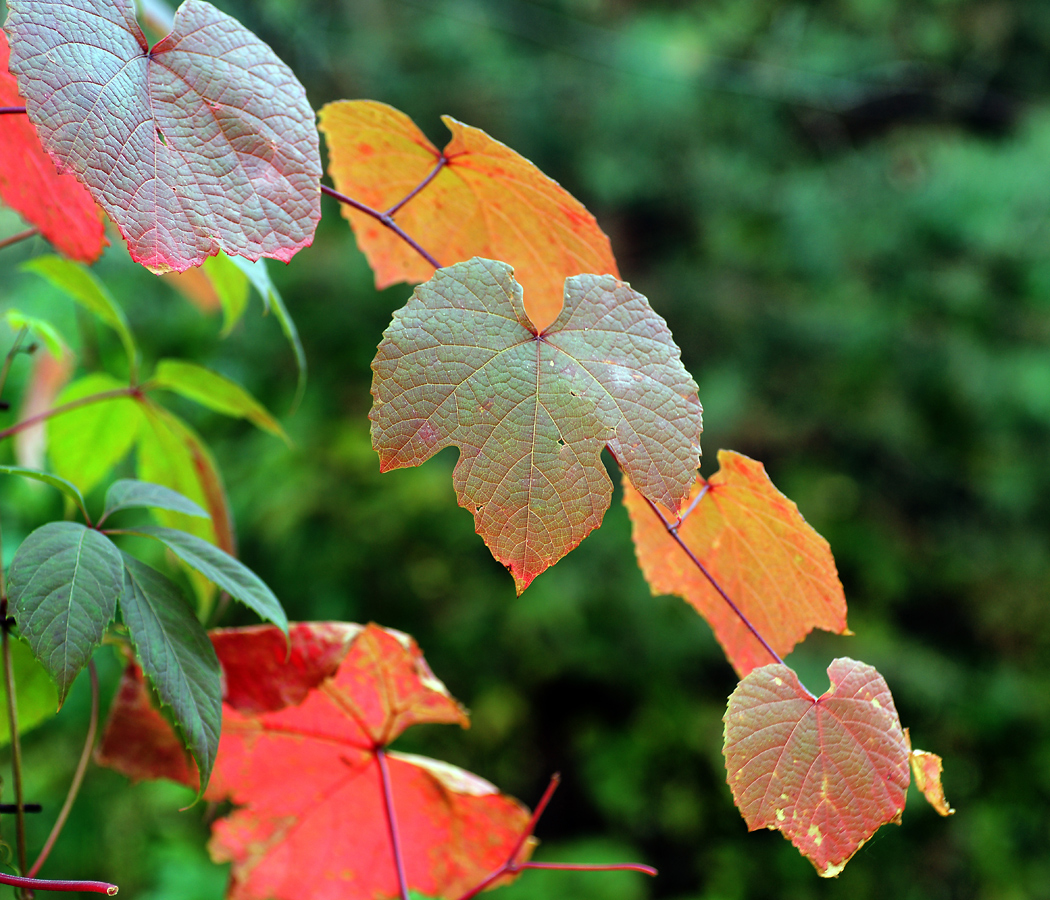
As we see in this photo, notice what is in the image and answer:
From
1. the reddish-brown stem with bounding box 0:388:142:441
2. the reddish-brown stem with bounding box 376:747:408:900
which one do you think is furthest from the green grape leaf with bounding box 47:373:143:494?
the reddish-brown stem with bounding box 376:747:408:900

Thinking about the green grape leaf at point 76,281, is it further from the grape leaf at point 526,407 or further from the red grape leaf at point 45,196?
the grape leaf at point 526,407

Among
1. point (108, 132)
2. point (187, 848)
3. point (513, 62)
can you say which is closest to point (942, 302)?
point (513, 62)

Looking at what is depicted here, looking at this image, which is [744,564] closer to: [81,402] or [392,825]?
[392,825]

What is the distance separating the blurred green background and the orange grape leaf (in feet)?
5.46

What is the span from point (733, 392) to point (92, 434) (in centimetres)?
198

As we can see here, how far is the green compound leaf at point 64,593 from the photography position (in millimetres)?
273

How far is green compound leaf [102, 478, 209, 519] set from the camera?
1.16ft

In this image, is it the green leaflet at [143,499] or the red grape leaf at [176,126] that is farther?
the green leaflet at [143,499]

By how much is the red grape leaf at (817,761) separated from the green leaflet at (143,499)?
9.6 inches

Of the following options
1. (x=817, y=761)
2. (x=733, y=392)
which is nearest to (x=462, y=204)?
(x=817, y=761)

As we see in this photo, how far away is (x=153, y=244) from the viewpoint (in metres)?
0.23

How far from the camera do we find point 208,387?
467 millimetres

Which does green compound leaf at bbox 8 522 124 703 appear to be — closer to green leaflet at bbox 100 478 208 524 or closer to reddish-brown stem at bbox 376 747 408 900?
green leaflet at bbox 100 478 208 524

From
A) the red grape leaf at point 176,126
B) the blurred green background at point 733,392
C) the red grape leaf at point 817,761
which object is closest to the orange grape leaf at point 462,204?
the red grape leaf at point 176,126
